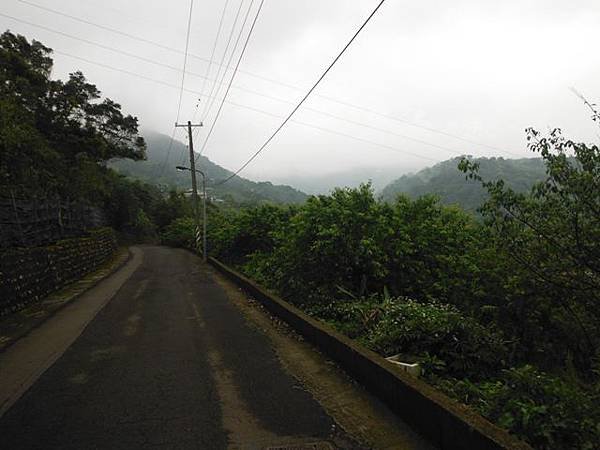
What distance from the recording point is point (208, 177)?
10950 centimetres

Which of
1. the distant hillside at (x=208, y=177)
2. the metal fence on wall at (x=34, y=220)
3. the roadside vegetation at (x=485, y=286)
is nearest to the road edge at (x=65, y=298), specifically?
the metal fence on wall at (x=34, y=220)

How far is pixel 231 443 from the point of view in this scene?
139 inches

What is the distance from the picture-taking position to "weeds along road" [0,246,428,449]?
365 centimetres

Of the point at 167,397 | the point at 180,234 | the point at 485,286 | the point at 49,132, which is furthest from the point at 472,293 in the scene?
the point at 180,234

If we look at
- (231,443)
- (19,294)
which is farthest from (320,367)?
(19,294)

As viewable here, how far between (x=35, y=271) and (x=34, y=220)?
9.08ft

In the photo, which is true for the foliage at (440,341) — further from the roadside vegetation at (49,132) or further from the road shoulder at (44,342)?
the roadside vegetation at (49,132)

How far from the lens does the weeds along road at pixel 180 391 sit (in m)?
3.65

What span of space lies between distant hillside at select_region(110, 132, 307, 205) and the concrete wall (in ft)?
147

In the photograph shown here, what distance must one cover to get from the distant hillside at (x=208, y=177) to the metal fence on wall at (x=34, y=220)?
1664 inches

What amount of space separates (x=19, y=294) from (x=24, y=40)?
2153 centimetres

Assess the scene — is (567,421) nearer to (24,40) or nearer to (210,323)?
(210,323)

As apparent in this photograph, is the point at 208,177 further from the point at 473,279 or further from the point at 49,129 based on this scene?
the point at 473,279

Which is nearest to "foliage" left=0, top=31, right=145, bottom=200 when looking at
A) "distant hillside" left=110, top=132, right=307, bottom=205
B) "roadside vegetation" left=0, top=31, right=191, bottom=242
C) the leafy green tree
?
"roadside vegetation" left=0, top=31, right=191, bottom=242
